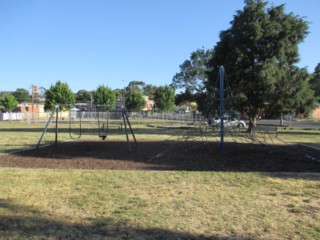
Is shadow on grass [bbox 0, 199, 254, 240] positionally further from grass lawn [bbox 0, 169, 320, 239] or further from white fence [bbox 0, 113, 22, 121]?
white fence [bbox 0, 113, 22, 121]

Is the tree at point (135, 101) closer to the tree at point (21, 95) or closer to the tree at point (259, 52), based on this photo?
the tree at point (259, 52)

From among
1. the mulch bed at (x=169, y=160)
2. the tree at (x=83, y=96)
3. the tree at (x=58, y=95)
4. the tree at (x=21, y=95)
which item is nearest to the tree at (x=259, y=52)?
the mulch bed at (x=169, y=160)

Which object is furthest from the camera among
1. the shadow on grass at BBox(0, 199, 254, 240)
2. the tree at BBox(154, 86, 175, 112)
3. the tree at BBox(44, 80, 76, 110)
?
the tree at BBox(154, 86, 175, 112)

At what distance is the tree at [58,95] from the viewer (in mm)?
59812

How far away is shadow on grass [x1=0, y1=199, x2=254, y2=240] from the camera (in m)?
4.38

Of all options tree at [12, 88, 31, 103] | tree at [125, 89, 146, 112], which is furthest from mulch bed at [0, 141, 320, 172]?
tree at [12, 88, 31, 103]

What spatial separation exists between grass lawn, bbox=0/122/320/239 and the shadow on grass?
0.01 meters

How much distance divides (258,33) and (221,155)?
14.8 m

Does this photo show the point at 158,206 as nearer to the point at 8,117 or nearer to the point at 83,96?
the point at 8,117

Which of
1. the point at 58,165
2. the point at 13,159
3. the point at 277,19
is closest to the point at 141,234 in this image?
the point at 58,165

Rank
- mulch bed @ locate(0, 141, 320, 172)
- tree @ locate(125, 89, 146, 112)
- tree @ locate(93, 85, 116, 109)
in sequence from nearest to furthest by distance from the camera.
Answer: mulch bed @ locate(0, 141, 320, 172) → tree @ locate(93, 85, 116, 109) → tree @ locate(125, 89, 146, 112)

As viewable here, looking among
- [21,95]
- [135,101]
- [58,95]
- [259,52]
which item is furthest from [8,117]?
[21,95]

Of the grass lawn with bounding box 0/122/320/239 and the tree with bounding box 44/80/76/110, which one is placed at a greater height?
the tree with bounding box 44/80/76/110

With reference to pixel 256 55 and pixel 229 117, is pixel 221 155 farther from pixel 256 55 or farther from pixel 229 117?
pixel 256 55
